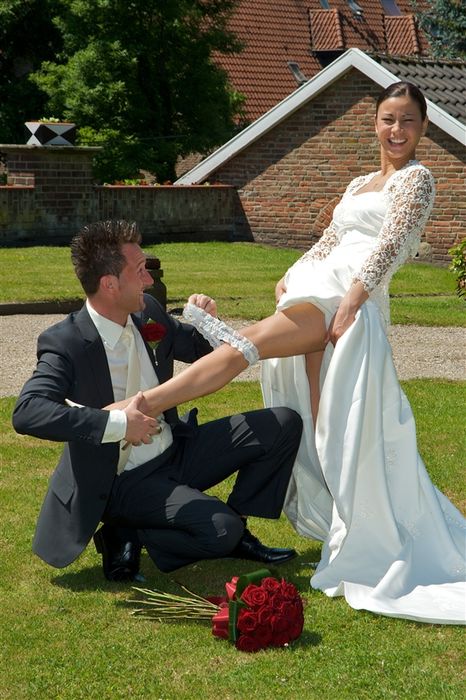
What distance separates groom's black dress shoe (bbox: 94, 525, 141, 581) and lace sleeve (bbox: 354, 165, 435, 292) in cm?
164

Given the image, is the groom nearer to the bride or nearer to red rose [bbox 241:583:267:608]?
the bride

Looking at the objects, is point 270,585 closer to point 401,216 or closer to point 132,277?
point 132,277

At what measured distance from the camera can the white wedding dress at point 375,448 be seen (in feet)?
16.7

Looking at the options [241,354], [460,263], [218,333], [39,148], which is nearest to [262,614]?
[241,354]

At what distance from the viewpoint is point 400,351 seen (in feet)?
37.9

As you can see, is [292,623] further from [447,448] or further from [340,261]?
[447,448]

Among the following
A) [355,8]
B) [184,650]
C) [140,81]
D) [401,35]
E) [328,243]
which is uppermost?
[328,243]

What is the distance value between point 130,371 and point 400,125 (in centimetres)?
173

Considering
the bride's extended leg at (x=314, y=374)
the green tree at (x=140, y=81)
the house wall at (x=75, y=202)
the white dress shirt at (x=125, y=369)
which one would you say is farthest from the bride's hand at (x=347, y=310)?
the green tree at (x=140, y=81)

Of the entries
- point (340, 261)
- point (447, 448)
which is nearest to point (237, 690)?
point (340, 261)

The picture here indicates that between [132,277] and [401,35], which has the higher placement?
[132,277]

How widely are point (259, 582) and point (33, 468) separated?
302 cm

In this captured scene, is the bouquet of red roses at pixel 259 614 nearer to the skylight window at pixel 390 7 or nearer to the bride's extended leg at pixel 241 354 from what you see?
the bride's extended leg at pixel 241 354

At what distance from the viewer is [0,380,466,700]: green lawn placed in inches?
163
